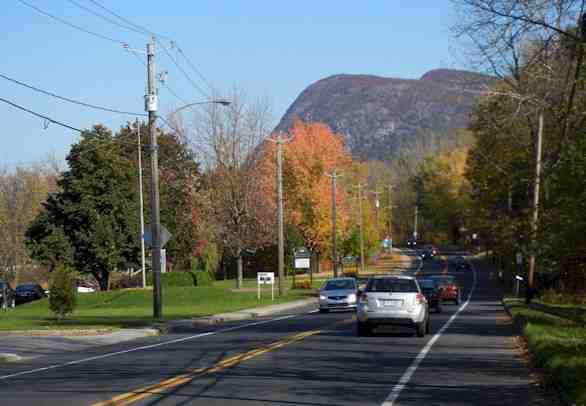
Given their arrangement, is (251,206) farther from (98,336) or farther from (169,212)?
(98,336)

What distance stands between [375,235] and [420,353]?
94.2 m

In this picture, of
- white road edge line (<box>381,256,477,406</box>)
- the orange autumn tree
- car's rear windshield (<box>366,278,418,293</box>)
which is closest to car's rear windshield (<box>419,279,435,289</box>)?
white road edge line (<box>381,256,477,406</box>)

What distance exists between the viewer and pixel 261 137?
7462 centimetres

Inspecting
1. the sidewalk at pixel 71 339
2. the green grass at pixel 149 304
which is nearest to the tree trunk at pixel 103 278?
the green grass at pixel 149 304

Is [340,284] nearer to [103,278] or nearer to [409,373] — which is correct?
[409,373]

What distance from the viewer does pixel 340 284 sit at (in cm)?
4641

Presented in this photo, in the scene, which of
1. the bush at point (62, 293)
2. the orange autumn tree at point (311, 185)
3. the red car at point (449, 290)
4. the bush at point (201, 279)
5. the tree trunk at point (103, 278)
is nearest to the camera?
the bush at point (62, 293)

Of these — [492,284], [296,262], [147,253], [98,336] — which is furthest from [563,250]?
[492,284]

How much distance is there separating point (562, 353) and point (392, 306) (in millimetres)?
9024

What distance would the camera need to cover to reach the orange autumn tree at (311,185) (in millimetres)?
87250

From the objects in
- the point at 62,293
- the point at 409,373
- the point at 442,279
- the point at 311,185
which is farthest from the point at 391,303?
the point at 311,185

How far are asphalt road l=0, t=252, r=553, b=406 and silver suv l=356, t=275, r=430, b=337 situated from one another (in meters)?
0.45

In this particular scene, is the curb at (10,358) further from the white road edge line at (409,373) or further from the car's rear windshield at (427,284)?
the car's rear windshield at (427,284)

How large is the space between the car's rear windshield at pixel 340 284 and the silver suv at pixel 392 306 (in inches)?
686
